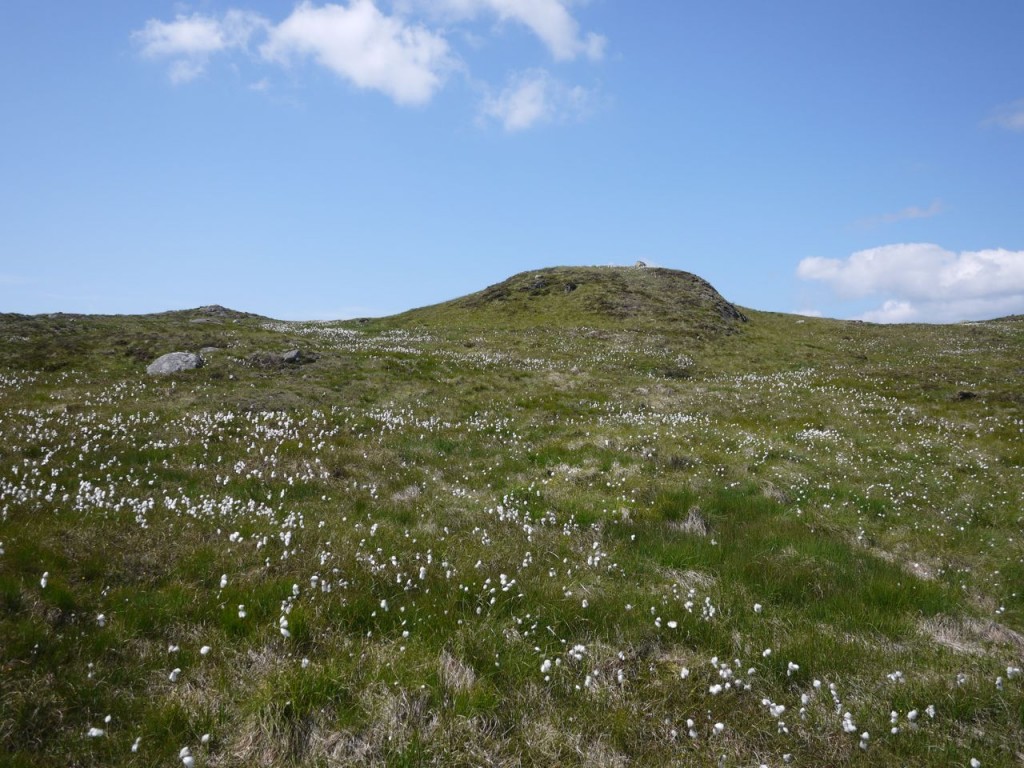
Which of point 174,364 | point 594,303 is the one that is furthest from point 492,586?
point 594,303

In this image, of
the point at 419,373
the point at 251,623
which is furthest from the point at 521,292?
the point at 251,623

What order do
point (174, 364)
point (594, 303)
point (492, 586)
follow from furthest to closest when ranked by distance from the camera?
point (594, 303), point (174, 364), point (492, 586)

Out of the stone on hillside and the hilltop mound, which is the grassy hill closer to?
the stone on hillside

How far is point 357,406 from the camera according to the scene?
61.1ft

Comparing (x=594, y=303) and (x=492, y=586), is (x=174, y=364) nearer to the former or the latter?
(x=492, y=586)

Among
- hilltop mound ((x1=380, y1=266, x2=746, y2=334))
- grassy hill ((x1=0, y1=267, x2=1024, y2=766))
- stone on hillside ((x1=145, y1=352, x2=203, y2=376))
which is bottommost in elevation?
grassy hill ((x1=0, y1=267, x2=1024, y2=766))

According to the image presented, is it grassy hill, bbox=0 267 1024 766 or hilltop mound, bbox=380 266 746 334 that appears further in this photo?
hilltop mound, bbox=380 266 746 334

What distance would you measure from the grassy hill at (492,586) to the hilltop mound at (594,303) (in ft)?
123

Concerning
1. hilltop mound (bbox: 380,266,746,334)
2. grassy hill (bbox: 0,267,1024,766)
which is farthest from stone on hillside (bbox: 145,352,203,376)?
hilltop mound (bbox: 380,266,746,334)

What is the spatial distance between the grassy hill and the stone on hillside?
342 cm

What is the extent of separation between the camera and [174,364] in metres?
21.8

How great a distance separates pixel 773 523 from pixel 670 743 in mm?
6562

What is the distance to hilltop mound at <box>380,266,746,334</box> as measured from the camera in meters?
55.4

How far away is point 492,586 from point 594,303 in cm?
5704
